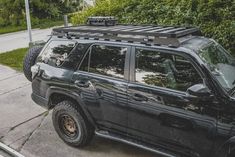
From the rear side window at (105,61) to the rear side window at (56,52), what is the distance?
1.23 ft

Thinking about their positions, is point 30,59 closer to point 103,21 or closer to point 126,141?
point 103,21

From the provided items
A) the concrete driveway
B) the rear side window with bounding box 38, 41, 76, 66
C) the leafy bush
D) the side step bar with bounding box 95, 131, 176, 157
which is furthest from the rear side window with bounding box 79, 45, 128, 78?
the leafy bush

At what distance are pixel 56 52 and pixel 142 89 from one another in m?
1.68

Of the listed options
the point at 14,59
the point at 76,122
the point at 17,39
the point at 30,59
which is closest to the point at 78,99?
the point at 76,122

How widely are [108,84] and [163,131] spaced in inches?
38.2

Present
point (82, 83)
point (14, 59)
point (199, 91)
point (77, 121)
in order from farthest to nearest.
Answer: point (14, 59) → point (77, 121) → point (82, 83) → point (199, 91)

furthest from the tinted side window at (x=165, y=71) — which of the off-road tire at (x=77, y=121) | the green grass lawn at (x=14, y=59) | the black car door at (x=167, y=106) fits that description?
the green grass lawn at (x=14, y=59)

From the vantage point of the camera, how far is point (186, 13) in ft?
24.6

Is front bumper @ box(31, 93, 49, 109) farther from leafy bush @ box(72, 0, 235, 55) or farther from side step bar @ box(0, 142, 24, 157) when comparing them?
leafy bush @ box(72, 0, 235, 55)

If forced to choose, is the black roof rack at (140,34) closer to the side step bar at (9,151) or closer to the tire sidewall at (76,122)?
the tire sidewall at (76,122)

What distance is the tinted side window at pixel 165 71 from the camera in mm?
4004

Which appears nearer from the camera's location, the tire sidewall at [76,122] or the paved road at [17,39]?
the tire sidewall at [76,122]

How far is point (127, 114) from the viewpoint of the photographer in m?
4.46

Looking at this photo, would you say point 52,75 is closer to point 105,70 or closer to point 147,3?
point 105,70
